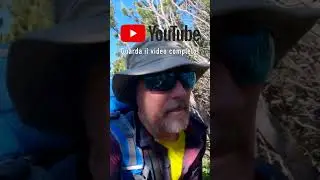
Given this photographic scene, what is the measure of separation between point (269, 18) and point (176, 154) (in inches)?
31.0

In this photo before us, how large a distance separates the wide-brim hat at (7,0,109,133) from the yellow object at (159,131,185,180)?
0.47 meters

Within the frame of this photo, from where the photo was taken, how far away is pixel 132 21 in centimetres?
298

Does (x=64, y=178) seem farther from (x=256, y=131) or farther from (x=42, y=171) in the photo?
(x=256, y=131)

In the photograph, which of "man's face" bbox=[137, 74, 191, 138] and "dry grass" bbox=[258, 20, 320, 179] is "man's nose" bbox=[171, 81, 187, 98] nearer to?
"man's face" bbox=[137, 74, 191, 138]

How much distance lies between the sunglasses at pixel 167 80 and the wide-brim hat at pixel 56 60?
250 mm

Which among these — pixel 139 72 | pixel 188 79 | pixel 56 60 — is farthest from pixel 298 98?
pixel 56 60

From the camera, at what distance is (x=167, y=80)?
2.97m

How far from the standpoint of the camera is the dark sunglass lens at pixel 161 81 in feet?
9.74

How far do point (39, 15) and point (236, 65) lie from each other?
972 mm

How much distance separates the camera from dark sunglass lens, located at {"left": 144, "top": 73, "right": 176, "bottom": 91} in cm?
297

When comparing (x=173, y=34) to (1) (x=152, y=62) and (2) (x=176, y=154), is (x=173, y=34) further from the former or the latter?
(2) (x=176, y=154)

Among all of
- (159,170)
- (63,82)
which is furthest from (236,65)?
(63,82)

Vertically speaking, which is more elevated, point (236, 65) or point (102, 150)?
point (236, 65)

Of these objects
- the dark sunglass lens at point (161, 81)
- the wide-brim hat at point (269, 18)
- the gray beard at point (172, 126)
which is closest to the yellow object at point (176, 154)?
the gray beard at point (172, 126)
